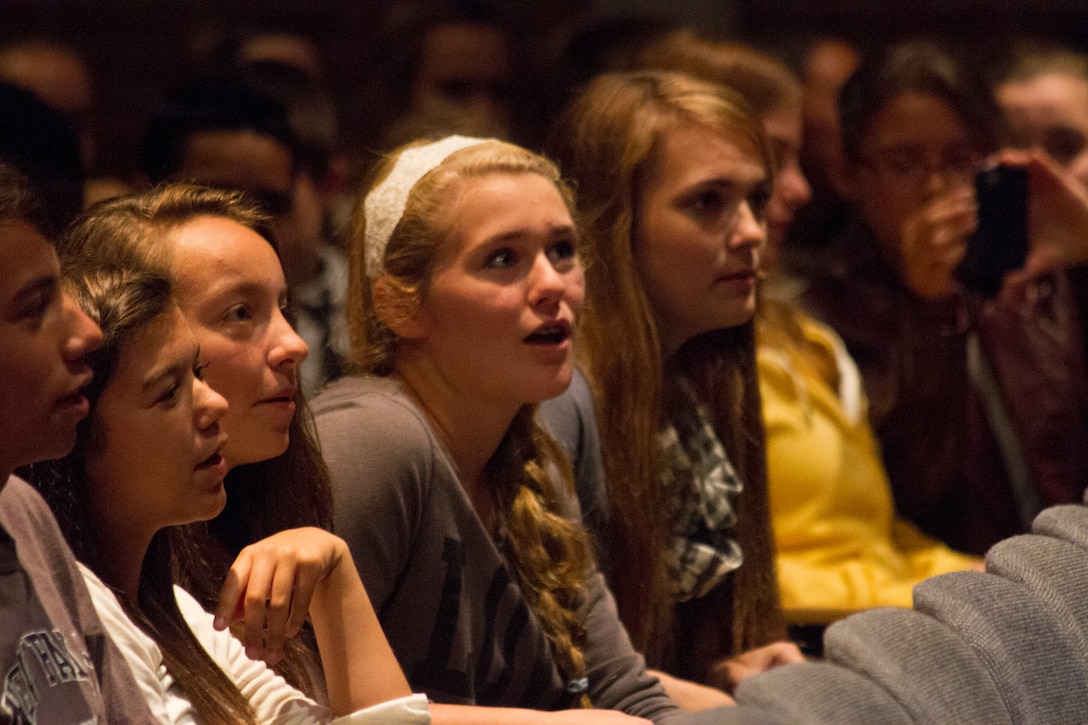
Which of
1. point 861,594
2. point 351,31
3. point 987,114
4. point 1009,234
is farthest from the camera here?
point 351,31

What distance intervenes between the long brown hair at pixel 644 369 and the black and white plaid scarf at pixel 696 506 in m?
0.03

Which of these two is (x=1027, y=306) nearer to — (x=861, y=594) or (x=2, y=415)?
(x=861, y=594)

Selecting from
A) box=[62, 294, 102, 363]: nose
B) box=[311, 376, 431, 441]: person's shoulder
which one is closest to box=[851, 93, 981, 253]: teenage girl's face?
box=[311, 376, 431, 441]: person's shoulder

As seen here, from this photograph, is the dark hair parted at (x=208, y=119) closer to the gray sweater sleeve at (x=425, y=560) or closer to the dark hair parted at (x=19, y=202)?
the gray sweater sleeve at (x=425, y=560)

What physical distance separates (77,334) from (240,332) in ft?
1.08

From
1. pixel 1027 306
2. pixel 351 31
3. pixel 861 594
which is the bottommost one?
pixel 861 594

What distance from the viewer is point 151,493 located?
45.5 inches

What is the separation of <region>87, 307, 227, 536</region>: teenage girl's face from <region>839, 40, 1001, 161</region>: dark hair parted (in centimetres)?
186

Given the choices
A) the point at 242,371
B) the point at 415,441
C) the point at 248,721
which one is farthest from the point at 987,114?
the point at 248,721

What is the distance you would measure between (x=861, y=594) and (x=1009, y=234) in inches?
25.5

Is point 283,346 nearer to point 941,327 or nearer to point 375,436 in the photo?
point 375,436

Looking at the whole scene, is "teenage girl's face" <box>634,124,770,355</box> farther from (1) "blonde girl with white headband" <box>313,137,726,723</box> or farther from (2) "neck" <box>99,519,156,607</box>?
(2) "neck" <box>99,519,156,607</box>

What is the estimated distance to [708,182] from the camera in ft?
6.51

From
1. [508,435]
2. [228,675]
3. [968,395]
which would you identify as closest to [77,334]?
[228,675]
